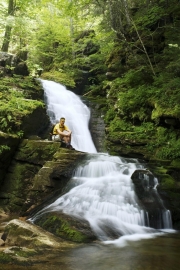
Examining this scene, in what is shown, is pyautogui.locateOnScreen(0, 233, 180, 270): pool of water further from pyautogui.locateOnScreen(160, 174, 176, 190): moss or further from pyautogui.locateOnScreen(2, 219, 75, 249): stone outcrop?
pyautogui.locateOnScreen(160, 174, 176, 190): moss

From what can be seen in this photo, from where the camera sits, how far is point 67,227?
5.84 metres

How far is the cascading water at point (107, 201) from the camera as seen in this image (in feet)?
20.6

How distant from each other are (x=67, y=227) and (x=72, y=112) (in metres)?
9.35

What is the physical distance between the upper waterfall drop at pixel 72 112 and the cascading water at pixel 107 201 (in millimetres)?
3504

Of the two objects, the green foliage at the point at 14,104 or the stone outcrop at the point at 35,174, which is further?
the green foliage at the point at 14,104

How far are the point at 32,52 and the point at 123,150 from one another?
A: 14110mm

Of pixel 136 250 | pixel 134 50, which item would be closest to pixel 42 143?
pixel 136 250

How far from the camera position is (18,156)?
9539 millimetres

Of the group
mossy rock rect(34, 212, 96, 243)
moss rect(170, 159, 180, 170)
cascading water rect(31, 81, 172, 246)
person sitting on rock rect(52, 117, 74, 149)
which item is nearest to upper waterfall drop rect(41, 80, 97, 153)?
person sitting on rock rect(52, 117, 74, 149)

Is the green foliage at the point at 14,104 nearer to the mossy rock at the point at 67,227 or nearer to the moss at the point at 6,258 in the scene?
the mossy rock at the point at 67,227

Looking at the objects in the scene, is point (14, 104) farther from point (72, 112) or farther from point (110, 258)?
point (110, 258)

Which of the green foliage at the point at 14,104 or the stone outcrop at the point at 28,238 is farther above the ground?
the green foliage at the point at 14,104

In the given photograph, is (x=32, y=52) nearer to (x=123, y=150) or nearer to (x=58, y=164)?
(x=123, y=150)

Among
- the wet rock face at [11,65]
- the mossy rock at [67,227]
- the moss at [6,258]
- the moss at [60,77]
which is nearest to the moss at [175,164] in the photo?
the mossy rock at [67,227]
